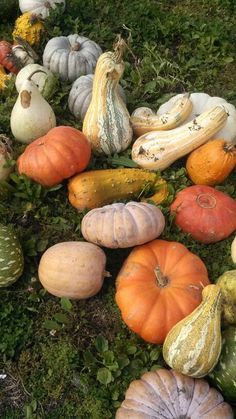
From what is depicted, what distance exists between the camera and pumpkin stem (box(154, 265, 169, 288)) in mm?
3212

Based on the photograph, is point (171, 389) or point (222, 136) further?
point (222, 136)

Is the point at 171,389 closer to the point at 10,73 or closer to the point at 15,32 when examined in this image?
the point at 10,73

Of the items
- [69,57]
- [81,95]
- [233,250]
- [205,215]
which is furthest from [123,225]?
[69,57]

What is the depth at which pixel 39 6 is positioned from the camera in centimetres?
530

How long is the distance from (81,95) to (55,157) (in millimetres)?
939

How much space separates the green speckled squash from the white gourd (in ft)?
3.21

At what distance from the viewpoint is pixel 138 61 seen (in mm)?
Result: 5184

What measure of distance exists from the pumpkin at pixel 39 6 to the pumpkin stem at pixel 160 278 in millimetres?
3227

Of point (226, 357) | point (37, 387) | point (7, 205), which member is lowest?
point (37, 387)

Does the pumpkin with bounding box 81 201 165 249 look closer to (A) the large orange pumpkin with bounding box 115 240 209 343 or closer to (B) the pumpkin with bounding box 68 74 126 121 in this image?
(A) the large orange pumpkin with bounding box 115 240 209 343

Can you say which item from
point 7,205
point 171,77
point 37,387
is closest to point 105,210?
point 7,205

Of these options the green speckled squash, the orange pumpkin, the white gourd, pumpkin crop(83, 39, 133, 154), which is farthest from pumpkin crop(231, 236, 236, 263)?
the white gourd

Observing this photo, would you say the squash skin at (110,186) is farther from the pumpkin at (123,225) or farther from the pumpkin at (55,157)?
the pumpkin at (123,225)

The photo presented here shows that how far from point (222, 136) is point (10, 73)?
209 cm
